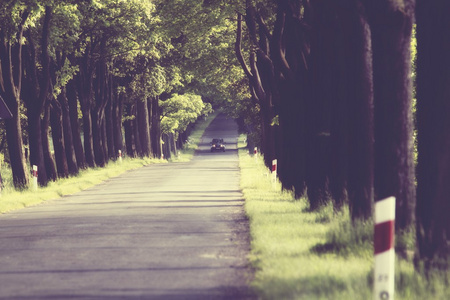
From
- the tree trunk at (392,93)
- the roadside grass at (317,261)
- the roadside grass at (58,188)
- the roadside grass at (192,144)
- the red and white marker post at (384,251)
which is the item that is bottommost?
the roadside grass at (192,144)

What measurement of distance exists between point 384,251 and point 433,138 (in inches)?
87.5

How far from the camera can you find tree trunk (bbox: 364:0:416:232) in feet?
32.1

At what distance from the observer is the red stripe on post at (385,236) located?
6.45m

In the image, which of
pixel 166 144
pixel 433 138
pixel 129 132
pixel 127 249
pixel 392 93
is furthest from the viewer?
pixel 166 144

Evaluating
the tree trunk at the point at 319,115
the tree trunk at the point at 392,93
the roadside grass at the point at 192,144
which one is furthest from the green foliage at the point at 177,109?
the tree trunk at the point at 392,93

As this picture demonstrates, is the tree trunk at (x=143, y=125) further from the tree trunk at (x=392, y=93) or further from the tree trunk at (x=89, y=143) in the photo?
the tree trunk at (x=392, y=93)

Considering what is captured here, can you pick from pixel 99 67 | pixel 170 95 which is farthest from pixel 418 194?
pixel 170 95

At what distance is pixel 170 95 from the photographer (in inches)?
2749

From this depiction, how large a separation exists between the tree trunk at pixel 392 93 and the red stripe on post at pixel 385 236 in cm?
362

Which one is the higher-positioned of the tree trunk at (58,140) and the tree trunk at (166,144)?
the tree trunk at (58,140)

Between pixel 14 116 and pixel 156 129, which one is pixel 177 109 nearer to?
pixel 156 129

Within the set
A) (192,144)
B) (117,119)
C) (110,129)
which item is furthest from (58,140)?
(192,144)

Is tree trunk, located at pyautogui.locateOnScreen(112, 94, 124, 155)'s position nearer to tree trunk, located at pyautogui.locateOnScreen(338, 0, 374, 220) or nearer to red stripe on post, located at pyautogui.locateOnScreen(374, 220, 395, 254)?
tree trunk, located at pyautogui.locateOnScreen(338, 0, 374, 220)

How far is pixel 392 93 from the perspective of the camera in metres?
9.81
